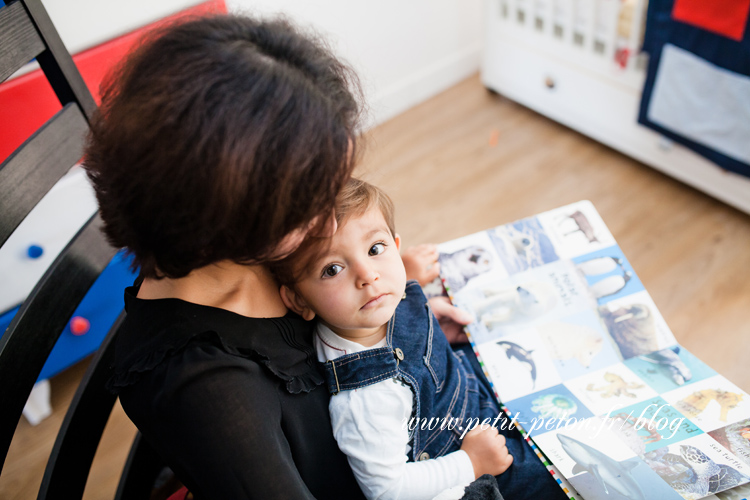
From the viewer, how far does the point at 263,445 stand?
61 centimetres

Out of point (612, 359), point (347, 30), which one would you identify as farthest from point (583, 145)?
point (612, 359)

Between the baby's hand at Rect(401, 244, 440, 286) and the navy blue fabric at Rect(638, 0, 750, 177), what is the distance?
1.04m

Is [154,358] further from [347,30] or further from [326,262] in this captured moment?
[347,30]

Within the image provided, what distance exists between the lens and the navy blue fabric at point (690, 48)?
1488 mm

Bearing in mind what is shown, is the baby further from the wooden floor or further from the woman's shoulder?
the wooden floor

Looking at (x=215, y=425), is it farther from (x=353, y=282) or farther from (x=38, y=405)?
(x=38, y=405)

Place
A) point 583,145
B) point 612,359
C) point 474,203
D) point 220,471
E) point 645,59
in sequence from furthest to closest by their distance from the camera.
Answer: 1. point 583,145
2. point 474,203
3. point 645,59
4. point 612,359
5. point 220,471

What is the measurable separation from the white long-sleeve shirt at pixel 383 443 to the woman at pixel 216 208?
0.07m

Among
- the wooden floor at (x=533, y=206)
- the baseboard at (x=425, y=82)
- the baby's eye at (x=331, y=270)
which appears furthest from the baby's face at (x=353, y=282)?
the baseboard at (x=425, y=82)

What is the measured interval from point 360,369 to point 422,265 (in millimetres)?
327

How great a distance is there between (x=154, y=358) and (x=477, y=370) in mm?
573

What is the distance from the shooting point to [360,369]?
2.61ft

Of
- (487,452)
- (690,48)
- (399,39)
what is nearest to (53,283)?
(487,452)

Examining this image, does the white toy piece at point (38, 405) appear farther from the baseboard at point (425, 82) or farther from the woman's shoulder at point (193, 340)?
the baseboard at point (425, 82)
